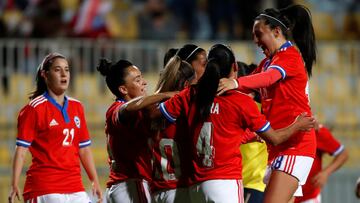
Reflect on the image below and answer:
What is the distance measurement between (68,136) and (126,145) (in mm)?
999

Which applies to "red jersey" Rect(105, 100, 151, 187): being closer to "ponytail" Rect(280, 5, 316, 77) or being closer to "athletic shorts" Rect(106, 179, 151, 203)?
"athletic shorts" Rect(106, 179, 151, 203)

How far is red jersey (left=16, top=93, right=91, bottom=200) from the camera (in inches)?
341

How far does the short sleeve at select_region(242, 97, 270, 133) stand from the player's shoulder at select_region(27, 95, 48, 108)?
2.32 metres

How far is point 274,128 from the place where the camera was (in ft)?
25.2

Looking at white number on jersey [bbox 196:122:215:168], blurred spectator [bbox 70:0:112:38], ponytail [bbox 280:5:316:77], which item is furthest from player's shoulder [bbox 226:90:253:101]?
blurred spectator [bbox 70:0:112:38]

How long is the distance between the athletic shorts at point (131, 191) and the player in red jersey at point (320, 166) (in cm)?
238

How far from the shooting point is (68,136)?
8.81m

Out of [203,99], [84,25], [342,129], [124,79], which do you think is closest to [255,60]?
[342,129]

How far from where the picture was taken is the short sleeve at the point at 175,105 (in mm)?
7219

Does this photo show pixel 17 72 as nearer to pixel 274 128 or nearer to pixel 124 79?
pixel 124 79

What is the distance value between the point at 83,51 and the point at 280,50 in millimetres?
7858

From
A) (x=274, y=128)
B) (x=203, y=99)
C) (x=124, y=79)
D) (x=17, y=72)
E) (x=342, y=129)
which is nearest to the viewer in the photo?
(x=203, y=99)

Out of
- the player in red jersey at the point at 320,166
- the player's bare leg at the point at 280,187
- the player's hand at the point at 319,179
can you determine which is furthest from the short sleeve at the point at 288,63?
the player's hand at the point at 319,179

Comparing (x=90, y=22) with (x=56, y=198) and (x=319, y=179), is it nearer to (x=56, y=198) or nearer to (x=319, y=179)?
(x=319, y=179)
